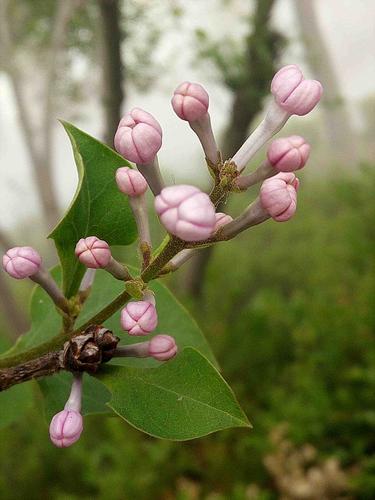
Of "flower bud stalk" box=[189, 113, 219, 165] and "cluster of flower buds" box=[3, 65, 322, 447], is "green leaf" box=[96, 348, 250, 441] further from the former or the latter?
"flower bud stalk" box=[189, 113, 219, 165]

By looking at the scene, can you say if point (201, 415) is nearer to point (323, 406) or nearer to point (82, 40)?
point (323, 406)

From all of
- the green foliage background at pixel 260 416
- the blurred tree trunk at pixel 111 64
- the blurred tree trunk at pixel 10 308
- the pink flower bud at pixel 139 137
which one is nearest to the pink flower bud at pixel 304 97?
the pink flower bud at pixel 139 137

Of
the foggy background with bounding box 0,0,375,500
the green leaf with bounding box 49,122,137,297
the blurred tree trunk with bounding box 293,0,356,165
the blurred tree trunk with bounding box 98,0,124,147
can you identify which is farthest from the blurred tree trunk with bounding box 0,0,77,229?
the green leaf with bounding box 49,122,137,297

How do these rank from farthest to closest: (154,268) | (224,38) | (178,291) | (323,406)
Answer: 1. (178,291)
2. (224,38)
3. (323,406)
4. (154,268)

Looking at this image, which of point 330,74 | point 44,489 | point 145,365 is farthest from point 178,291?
point 330,74

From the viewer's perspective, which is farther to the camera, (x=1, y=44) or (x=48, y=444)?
(x=1, y=44)

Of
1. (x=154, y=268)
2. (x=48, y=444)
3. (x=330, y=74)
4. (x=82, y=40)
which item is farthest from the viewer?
(x=330, y=74)

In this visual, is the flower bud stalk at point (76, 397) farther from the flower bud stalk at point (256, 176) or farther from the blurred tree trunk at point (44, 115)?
the blurred tree trunk at point (44, 115)
